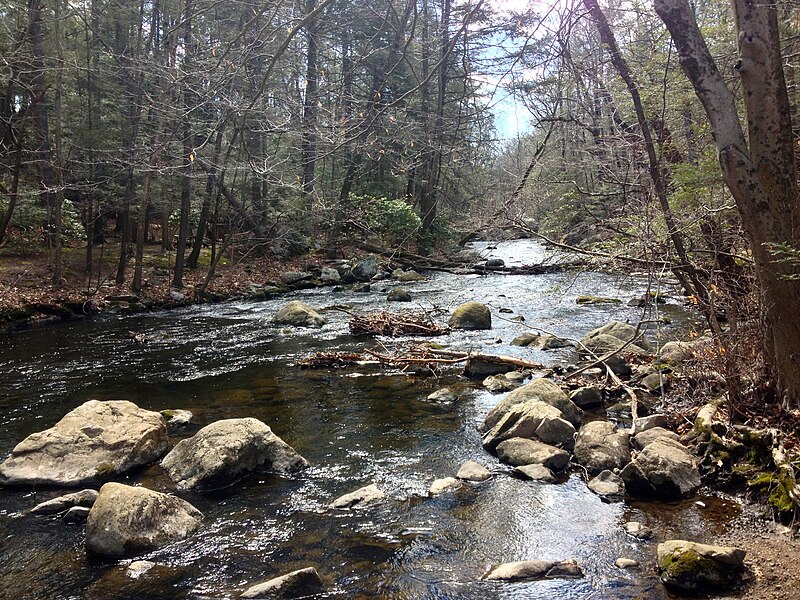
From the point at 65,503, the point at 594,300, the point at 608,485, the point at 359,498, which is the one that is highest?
the point at 594,300

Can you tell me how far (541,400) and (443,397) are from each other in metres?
1.66

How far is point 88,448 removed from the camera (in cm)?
618

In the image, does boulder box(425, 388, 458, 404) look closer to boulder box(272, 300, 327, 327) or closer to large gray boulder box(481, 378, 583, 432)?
large gray boulder box(481, 378, 583, 432)

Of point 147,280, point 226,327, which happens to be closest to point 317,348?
point 226,327

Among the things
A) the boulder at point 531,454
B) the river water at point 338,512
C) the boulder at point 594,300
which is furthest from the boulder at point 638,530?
the boulder at point 594,300

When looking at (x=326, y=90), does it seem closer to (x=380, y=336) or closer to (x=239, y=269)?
(x=380, y=336)

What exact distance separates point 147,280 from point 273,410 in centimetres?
1380

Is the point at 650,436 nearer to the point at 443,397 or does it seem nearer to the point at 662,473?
the point at 662,473

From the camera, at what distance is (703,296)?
794 centimetres

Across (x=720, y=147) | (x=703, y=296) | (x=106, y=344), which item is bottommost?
(x=106, y=344)

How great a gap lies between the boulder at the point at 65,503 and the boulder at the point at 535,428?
409 cm

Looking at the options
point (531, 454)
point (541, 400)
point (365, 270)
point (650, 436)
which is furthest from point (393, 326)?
point (365, 270)

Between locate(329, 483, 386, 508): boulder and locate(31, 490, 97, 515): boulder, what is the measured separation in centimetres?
226

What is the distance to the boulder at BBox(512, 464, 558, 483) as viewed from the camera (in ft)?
18.8
